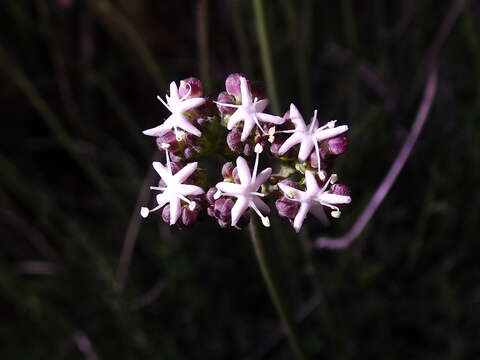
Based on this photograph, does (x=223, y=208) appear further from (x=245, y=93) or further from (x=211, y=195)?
(x=245, y=93)

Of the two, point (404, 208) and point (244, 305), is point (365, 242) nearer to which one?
point (404, 208)

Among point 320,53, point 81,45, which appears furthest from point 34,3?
point 320,53

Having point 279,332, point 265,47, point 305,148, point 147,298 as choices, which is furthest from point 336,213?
point 147,298

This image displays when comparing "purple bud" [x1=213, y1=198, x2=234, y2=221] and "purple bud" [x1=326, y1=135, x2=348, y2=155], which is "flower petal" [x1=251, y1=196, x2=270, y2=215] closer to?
"purple bud" [x1=213, y1=198, x2=234, y2=221]

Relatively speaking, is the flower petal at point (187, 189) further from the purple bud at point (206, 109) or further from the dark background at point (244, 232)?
the dark background at point (244, 232)

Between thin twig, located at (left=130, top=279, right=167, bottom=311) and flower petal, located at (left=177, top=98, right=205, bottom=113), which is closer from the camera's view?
flower petal, located at (left=177, top=98, right=205, bottom=113)

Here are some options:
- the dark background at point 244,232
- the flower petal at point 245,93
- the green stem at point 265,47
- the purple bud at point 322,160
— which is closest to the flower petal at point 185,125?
the flower petal at point 245,93

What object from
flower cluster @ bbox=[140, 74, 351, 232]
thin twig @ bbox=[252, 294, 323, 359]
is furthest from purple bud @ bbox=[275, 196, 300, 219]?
thin twig @ bbox=[252, 294, 323, 359]
